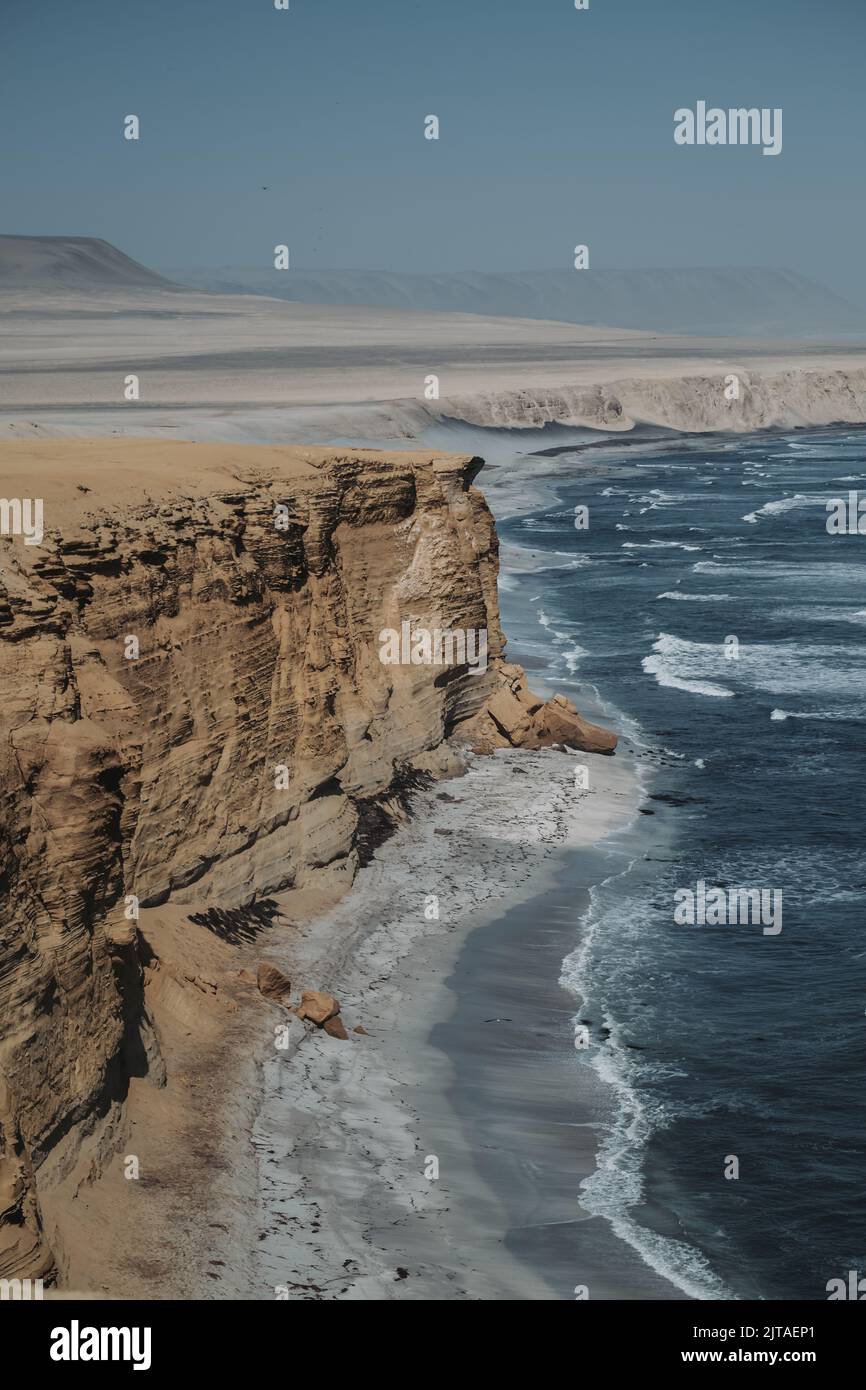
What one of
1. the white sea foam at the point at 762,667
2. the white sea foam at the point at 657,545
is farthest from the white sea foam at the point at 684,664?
the white sea foam at the point at 657,545

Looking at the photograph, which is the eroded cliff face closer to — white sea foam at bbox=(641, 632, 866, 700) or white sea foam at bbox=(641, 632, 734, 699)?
white sea foam at bbox=(641, 632, 734, 699)

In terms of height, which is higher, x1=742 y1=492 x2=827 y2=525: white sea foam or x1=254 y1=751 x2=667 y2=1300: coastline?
x1=742 y1=492 x2=827 y2=525: white sea foam

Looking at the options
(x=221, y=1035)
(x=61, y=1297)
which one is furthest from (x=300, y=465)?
(x=61, y=1297)

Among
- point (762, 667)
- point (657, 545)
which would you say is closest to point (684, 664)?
point (762, 667)

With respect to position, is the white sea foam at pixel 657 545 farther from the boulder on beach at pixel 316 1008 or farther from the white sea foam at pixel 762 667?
the boulder on beach at pixel 316 1008

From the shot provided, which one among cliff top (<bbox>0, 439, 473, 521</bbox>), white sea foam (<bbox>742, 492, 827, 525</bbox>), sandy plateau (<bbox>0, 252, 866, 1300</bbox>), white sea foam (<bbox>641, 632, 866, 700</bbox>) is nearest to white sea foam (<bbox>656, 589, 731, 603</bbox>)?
white sea foam (<bbox>641, 632, 866, 700</bbox>)

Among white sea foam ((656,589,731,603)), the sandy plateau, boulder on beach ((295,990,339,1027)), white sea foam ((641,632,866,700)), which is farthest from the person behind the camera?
white sea foam ((656,589,731,603))
